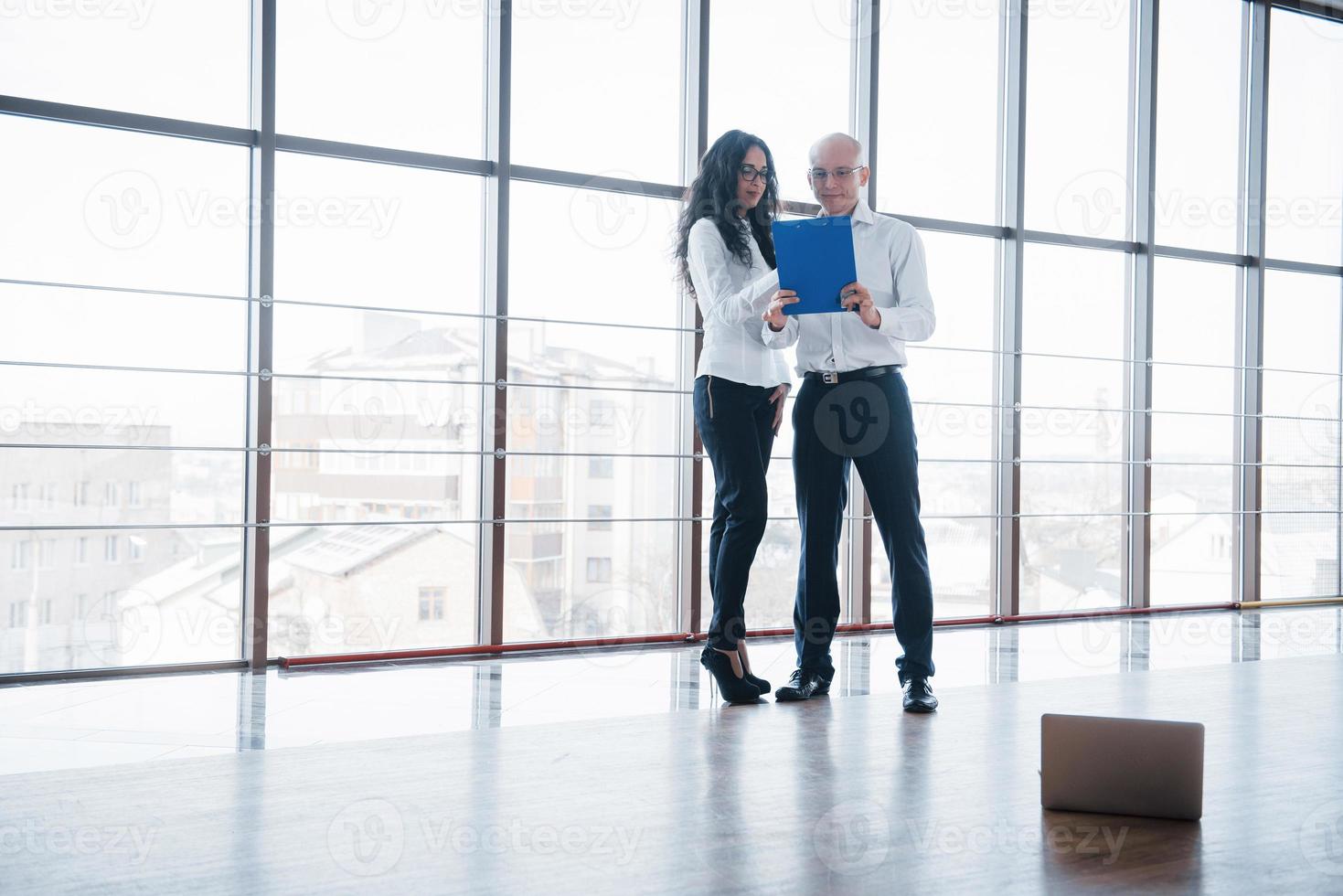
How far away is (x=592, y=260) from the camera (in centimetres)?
322

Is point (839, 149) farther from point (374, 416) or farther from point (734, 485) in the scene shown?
point (374, 416)

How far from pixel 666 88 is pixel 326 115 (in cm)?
106

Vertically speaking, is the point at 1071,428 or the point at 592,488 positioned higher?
the point at 1071,428

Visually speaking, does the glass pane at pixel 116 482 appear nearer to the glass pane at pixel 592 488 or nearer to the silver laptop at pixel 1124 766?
the glass pane at pixel 592 488

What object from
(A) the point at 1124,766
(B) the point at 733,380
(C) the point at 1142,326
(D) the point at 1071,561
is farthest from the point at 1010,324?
(A) the point at 1124,766

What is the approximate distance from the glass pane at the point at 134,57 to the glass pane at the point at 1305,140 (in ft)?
13.1

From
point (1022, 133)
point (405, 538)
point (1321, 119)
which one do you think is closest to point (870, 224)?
point (405, 538)

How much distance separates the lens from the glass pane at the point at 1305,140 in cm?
440

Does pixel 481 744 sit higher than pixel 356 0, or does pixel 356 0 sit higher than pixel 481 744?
pixel 356 0

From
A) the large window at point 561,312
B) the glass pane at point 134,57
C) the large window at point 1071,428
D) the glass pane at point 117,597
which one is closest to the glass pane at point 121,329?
the large window at point 561,312

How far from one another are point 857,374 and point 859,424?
9cm

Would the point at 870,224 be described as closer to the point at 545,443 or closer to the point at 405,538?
the point at 545,443

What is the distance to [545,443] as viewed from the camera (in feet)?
10.4

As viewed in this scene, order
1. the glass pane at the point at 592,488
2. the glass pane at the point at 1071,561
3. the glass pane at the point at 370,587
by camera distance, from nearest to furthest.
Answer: the glass pane at the point at 370,587 → the glass pane at the point at 592,488 → the glass pane at the point at 1071,561
